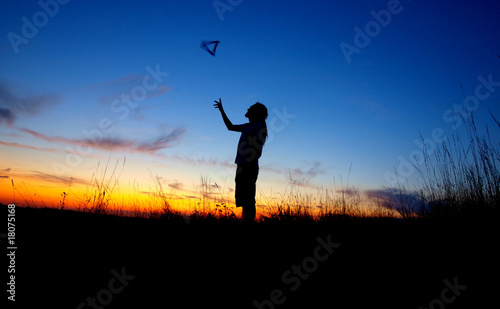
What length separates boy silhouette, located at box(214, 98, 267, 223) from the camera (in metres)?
4.30

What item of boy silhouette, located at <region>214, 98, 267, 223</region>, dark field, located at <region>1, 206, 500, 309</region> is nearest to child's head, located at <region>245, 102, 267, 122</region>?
boy silhouette, located at <region>214, 98, 267, 223</region>

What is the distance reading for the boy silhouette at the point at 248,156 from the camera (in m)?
4.30

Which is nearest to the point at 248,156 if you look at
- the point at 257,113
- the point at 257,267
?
the point at 257,113

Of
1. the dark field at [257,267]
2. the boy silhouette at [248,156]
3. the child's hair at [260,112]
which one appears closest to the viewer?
the dark field at [257,267]

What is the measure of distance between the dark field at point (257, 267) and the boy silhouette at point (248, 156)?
1.05 metres

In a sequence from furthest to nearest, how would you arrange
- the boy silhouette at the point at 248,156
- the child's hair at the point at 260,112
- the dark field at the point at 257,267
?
the child's hair at the point at 260,112 → the boy silhouette at the point at 248,156 → the dark field at the point at 257,267

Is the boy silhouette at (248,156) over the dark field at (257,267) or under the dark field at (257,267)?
over

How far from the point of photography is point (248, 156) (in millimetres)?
4395

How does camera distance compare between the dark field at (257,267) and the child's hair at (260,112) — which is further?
the child's hair at (260,112)

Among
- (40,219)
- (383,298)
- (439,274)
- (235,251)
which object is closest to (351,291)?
(383,298)

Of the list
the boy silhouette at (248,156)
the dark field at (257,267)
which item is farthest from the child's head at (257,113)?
the dark field at (257,267)

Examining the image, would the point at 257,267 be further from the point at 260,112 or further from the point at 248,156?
the point at 260,112

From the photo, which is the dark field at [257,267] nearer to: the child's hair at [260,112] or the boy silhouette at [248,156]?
the boy silhouette at [248,156]

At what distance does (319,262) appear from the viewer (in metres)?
2.31
